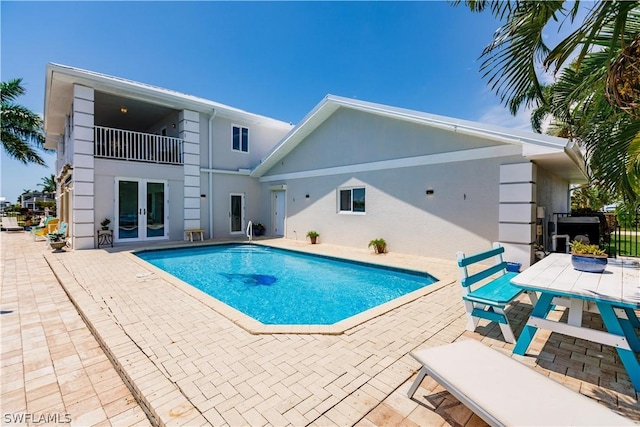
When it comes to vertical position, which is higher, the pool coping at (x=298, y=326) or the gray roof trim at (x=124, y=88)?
the gray roof trim at (x=124, y=88)

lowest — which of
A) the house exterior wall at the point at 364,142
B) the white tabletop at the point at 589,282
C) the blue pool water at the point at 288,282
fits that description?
the blue pool water at the point at 288,282

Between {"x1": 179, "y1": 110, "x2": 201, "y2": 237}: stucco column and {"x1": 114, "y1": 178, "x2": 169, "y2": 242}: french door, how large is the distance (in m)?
0.91

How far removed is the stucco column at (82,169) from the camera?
1050cm

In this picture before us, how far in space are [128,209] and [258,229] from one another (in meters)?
6.12

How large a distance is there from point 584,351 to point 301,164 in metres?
11.8

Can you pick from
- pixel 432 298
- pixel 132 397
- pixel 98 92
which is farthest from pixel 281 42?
pixel 132 397

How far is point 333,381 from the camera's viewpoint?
2689 millimetres

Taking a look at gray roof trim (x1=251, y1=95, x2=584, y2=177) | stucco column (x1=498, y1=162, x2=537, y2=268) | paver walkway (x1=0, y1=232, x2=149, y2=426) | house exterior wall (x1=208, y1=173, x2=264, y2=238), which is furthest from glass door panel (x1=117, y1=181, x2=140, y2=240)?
stucco column (x1=498, y1=162, x2=537, y2=268)

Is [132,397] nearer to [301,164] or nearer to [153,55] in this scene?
[301,164]

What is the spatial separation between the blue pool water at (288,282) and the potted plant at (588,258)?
3457 mm

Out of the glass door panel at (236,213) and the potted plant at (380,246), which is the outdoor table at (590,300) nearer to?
the potted plant at (380,246)

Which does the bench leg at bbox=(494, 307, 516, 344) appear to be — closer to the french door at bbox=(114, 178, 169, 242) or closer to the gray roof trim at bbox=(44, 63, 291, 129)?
the french door at bbox=(114, 178, 169, 242)

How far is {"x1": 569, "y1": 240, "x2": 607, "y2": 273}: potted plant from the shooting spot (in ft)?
11.3

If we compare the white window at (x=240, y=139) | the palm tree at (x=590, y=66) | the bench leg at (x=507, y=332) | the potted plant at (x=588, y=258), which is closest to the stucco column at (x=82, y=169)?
the white window at (x=240, y=139)
